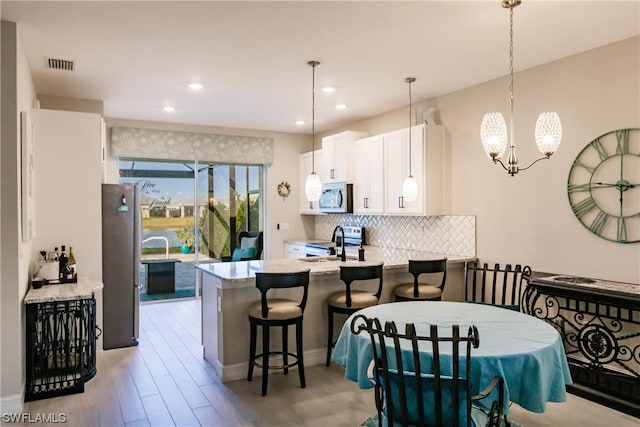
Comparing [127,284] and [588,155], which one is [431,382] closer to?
[588,155]

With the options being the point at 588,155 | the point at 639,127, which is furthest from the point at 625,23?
the point at 588,155

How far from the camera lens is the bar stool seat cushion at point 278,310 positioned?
344 cm

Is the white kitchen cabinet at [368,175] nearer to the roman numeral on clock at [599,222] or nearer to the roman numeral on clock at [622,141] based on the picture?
the roman numeral on clock at [599,222]

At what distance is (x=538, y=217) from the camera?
4.10 m

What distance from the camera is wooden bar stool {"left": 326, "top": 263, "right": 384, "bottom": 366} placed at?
3.72 m

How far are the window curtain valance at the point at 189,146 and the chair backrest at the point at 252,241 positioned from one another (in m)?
1.19

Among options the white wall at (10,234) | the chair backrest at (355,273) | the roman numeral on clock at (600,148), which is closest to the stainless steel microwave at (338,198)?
the chair backrest at (355,273)

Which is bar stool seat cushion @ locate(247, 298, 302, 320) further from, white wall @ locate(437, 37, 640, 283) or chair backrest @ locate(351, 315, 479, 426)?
white wall @ locate(437, 37, 640, 283)

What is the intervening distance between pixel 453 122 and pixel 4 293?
14.5 ft

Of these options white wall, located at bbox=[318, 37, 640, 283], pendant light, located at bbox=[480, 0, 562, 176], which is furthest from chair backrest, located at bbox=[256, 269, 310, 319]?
white wall, located at bbox=[318, 37, 640, 283]

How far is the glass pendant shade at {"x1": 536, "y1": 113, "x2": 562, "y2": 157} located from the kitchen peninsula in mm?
1866

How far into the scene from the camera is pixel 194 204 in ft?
23.5

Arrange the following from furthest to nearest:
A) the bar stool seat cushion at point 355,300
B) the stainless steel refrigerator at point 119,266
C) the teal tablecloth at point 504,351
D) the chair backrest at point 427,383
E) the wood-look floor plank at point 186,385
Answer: the stainless steel refrigerator at point 119,266 → the bar stool seat cushion at point 355,300 → the wood-look floor plank at point 186,385 → the teal tablecloth at point 504,351 → the chair backrest at point 427,383

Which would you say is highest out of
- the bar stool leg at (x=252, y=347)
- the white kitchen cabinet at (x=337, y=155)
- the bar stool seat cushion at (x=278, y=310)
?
the white kitchen cabinet at (x=337, y=155)
